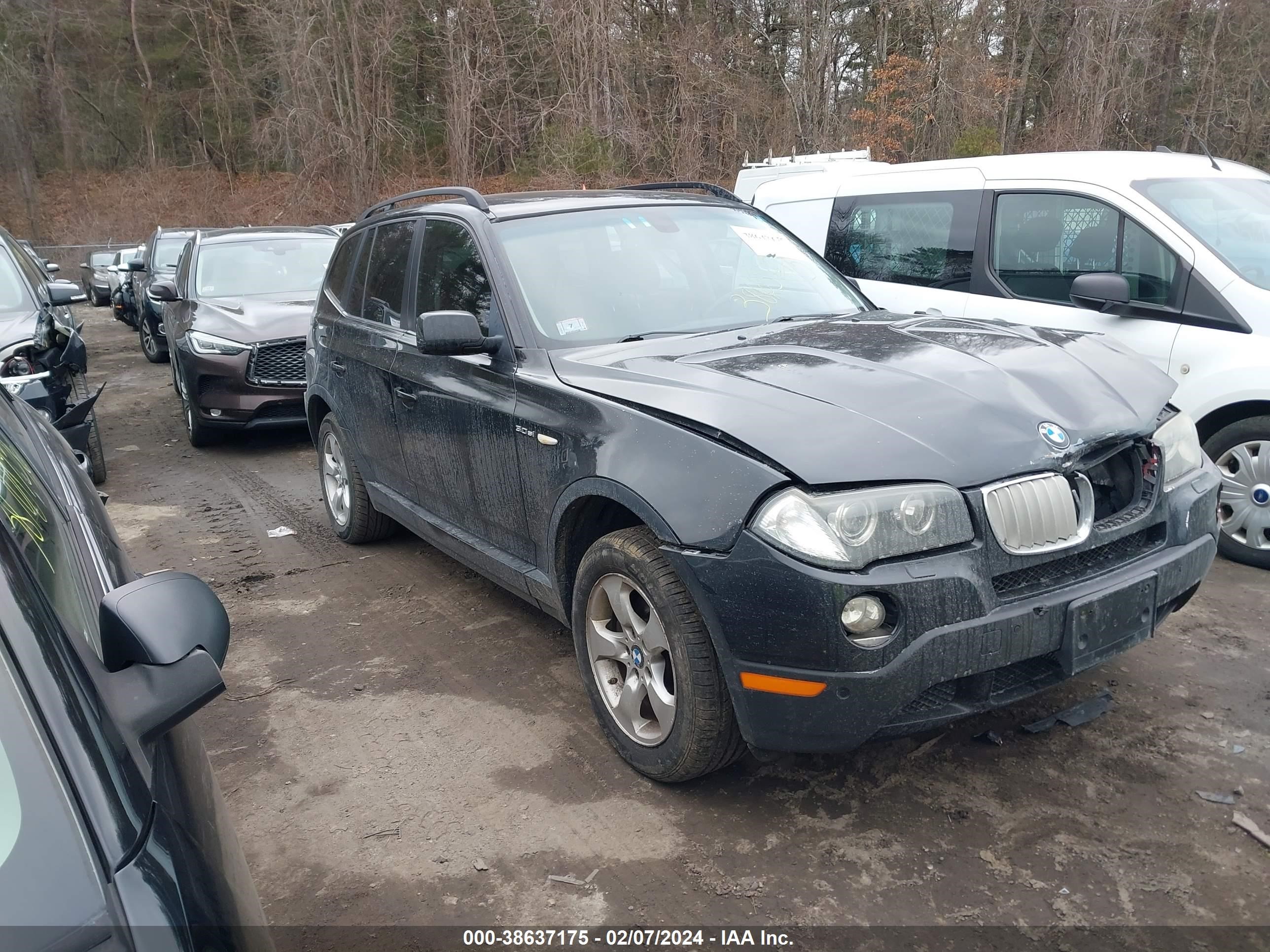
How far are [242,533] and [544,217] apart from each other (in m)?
3.35

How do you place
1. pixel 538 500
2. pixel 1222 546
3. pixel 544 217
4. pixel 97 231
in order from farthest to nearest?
pixel 97 231, pixel 1222 546, pixel 544 217, pixel 538 500

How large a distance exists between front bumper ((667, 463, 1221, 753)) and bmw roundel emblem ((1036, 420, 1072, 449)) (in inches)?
11.1

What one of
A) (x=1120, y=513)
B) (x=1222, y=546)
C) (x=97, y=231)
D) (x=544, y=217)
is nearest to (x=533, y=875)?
(x=1120, y=513)

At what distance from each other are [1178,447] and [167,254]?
51.2ft

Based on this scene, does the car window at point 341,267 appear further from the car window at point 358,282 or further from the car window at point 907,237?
the car window at point 907,237

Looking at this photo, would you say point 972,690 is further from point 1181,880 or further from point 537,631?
point 537,631

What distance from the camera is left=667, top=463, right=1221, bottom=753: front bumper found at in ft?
8.24

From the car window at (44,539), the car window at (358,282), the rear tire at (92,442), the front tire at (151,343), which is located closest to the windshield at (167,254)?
the front tire at (151,343)

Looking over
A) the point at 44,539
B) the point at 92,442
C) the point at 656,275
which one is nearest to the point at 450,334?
the point at 656,275

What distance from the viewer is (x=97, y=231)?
34812 mm

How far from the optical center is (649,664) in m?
3.06

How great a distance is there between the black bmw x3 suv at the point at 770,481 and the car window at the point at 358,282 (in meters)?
0.99

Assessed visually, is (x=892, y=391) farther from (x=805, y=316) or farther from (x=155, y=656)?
(x=155, y=656)

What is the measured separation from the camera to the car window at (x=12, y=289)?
6.84m
